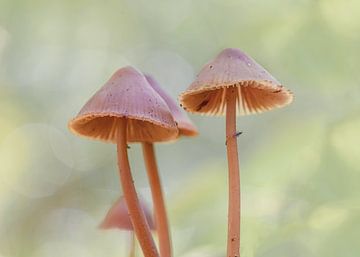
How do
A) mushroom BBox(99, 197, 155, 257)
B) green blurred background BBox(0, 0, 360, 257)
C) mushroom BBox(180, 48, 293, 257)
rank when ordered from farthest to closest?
green blurred background BBox(0, 0, 360, 257) < mushroom BBox(99, 197, 155, 257) < mushroom BBox(180, 48, 293, 257)

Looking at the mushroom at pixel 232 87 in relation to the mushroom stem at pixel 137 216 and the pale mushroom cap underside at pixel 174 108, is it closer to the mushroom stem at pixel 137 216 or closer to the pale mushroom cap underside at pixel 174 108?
the pale mushroom cap underside at pixel 174 108

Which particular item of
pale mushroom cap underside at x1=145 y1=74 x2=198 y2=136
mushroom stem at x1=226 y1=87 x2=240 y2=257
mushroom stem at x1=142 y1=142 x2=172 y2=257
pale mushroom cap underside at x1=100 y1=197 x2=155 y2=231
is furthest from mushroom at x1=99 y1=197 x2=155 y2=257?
mushroom stem at x1=226 y1=87 x2=240 y2=257

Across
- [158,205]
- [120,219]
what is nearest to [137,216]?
[158,205]

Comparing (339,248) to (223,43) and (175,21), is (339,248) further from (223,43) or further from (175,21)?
(175,21)

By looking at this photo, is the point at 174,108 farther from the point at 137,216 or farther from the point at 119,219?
the point at 119,219

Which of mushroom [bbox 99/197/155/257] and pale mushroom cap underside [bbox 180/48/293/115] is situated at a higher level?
pale mushroom cap underside [bbox 180/48/293/115]

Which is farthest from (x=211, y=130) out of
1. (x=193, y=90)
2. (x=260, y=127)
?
(x=193, y=90)

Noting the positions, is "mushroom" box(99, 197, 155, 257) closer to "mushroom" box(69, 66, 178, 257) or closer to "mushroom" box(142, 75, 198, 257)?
"mushroom" box(142, 75, 198, 257)
